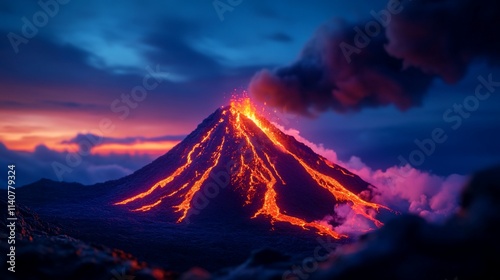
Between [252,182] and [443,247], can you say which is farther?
[252,182]

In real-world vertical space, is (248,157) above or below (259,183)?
above

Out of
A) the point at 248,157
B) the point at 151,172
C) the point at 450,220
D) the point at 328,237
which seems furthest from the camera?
the point at 151,172

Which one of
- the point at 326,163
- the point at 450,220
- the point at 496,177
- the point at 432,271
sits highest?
the point at 326,163

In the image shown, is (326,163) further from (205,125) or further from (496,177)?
(496,177)

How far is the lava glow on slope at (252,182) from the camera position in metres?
77.3

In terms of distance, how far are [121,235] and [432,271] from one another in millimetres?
53275

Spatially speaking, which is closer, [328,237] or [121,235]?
[121,235]

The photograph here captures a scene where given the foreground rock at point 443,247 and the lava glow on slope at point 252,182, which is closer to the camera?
the foreground rock at point 443,247

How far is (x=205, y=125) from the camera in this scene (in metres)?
118

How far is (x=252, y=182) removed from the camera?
87.4m

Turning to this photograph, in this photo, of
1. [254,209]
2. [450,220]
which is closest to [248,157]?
[254,209]

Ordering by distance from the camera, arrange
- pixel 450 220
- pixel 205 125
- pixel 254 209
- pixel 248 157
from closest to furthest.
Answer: pixel 450 220 → pixel 254 209 → pixel 248 157 → pixel 205 125

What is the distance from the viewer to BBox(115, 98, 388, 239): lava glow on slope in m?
77.3

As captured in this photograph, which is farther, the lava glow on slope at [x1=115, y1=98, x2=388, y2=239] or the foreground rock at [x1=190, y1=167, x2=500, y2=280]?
the lava glow on slope at [x1=115, y1=98, x2=388, y2=239]
